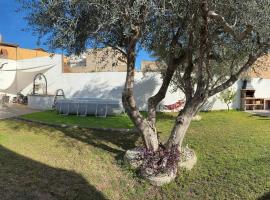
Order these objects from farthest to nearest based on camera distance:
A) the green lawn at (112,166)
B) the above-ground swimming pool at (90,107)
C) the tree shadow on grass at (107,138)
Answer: the above-ground swimming pool at (90,107)
the tree shadow on grass at (107,138)
the green lawn at (112,166)

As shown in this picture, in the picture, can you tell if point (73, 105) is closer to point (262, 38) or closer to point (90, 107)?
point (90, 107)

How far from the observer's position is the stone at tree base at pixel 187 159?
11766mm

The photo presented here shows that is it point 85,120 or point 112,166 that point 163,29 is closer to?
point 112,166

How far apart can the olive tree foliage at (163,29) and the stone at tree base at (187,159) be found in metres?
0.64

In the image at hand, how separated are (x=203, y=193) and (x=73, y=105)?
12.9 m

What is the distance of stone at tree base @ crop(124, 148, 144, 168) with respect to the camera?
11883 millimetres

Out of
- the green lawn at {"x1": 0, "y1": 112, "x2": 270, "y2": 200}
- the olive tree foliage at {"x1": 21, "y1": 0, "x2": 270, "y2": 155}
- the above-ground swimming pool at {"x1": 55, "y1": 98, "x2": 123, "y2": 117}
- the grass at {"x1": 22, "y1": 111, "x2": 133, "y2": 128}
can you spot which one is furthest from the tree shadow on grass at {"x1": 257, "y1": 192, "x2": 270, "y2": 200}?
the above-ground swimming pool at {"x1": 55, "y1": 98, "x2": 123, "y2": 117}

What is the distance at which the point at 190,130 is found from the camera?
16.4 m

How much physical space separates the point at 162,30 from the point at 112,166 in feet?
16.8

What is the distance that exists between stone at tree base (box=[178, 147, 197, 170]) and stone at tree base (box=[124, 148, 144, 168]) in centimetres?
137

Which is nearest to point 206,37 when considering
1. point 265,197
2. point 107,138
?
point 265,197

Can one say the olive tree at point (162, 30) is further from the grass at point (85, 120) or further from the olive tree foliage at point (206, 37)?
the grass at point (85, 120)

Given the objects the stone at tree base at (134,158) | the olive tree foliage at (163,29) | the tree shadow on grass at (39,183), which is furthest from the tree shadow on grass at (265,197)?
the tree shadow on grass at (39,183)

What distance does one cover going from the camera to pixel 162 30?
10633 mm
